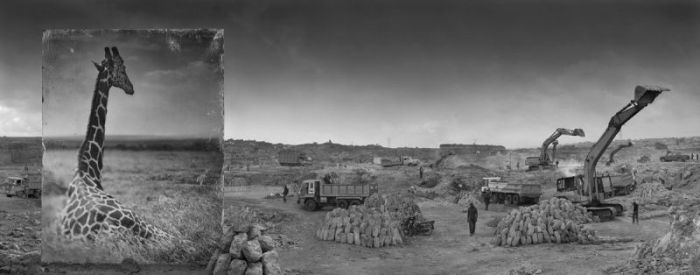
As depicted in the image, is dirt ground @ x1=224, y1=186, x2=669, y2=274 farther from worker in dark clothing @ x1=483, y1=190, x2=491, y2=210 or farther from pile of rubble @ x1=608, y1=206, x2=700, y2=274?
worker in dark clothing @ x1=483, y1=190, x2=491, y2=210

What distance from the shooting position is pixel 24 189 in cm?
3012

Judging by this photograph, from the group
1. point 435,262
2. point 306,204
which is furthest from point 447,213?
point 435,262

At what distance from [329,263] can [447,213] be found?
47.8 feet

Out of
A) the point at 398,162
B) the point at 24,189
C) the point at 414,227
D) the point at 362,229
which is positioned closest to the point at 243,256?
the point at 362,229

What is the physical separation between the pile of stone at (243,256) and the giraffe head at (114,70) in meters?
3.53

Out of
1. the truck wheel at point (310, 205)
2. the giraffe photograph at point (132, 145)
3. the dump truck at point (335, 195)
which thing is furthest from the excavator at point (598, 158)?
the giraffe photograph at point (132, 145)

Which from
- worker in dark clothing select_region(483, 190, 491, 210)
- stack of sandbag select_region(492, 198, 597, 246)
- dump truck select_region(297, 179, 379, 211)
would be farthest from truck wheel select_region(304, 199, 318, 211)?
stack of sandbag select_region(492, 198, 597, 246)

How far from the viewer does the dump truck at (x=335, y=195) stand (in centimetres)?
2777

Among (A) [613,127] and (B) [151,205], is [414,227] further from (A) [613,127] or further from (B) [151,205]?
(B) [151,205]

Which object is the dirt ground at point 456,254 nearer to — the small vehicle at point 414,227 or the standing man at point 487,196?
the small vehicle at point 414,227

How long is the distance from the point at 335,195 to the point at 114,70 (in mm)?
19028

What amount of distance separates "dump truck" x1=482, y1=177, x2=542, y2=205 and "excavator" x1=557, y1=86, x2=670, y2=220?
15.3 feet

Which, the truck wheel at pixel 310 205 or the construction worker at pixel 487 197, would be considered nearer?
the truck wheel at pixel 310 205

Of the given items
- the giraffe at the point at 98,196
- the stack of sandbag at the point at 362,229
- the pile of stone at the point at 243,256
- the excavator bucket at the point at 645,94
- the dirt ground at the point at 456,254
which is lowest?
the dirt ground at the point at 456,254
